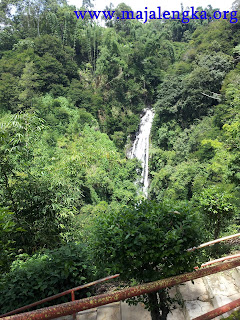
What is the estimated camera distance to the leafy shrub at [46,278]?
2436mm

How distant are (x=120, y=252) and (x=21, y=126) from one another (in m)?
2.49

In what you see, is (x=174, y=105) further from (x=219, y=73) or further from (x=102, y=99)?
(x=102, y=99)

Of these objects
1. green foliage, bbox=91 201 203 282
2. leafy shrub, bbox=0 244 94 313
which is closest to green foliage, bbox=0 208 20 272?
leafy shrub, bbox=0 244 94 313

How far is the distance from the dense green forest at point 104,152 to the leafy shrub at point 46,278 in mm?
13

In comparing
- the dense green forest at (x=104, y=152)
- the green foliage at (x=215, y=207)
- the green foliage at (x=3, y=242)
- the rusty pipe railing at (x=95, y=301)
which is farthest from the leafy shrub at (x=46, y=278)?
the green foliage at (x=215, y=207)

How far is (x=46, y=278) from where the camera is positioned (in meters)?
2.51

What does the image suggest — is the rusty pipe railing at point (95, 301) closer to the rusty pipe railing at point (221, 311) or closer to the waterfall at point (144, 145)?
the rusty pipe railing at point (221, 311)

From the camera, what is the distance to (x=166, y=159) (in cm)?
1566

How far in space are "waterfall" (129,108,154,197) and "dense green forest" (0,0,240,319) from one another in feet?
2.10

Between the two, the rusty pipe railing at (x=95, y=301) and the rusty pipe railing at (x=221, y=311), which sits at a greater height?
the rusty pipe railing at (x=95, y=301)

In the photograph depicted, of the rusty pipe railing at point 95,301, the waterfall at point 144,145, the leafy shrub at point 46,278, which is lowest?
the waterfall at point 144,145

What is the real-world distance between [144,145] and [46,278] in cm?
1624

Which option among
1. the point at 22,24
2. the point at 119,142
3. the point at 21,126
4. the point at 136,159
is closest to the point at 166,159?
the point at 136,159

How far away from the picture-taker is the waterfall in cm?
1695
